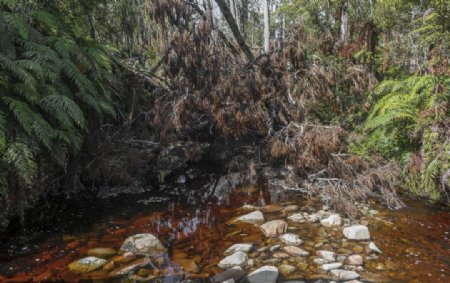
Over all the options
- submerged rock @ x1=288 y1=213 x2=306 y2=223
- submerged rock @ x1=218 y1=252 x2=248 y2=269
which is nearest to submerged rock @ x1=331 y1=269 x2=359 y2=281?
submerged rock @ x1=218 y1=252 x2=248 y2=269

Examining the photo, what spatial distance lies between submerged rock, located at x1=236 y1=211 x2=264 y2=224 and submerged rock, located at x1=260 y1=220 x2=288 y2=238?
0.81ft

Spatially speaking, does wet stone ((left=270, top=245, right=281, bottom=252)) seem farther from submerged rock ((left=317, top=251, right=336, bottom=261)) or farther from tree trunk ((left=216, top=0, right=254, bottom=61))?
tree trunk ((left=216, top=0, right=254, bottom=61))

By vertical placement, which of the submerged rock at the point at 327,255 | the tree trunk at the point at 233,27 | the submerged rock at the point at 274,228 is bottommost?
the submerged rock at the point at 327,255

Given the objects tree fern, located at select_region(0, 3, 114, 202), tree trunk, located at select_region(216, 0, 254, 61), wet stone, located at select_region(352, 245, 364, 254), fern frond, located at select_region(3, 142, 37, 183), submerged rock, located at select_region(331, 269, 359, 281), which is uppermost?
tree trunk, located at select_region(216, 0, 254, 61)

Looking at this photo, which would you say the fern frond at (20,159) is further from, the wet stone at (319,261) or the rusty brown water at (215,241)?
the wet stone at (319,261)

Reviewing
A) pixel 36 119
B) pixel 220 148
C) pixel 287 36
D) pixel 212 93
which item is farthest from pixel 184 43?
pixel 36 119

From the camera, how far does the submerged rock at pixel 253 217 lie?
4519 mm

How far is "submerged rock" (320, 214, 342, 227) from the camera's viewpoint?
4.25m

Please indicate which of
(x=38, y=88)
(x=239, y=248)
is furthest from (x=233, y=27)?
(x=239, y=248)

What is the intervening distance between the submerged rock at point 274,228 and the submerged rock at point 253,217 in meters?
0.25

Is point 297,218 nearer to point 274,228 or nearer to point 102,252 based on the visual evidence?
point 274,228

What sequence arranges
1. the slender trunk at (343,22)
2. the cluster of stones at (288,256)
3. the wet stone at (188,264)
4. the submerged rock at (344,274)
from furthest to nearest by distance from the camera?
the slender trunk at (343,22), the wet stone at (188,264), the cluster of stones at (288,256), the submerged rock at (344,274)

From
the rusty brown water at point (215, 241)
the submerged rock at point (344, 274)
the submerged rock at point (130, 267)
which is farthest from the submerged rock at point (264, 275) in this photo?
the submerged rock at point (130, 267)

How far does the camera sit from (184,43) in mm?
6105
